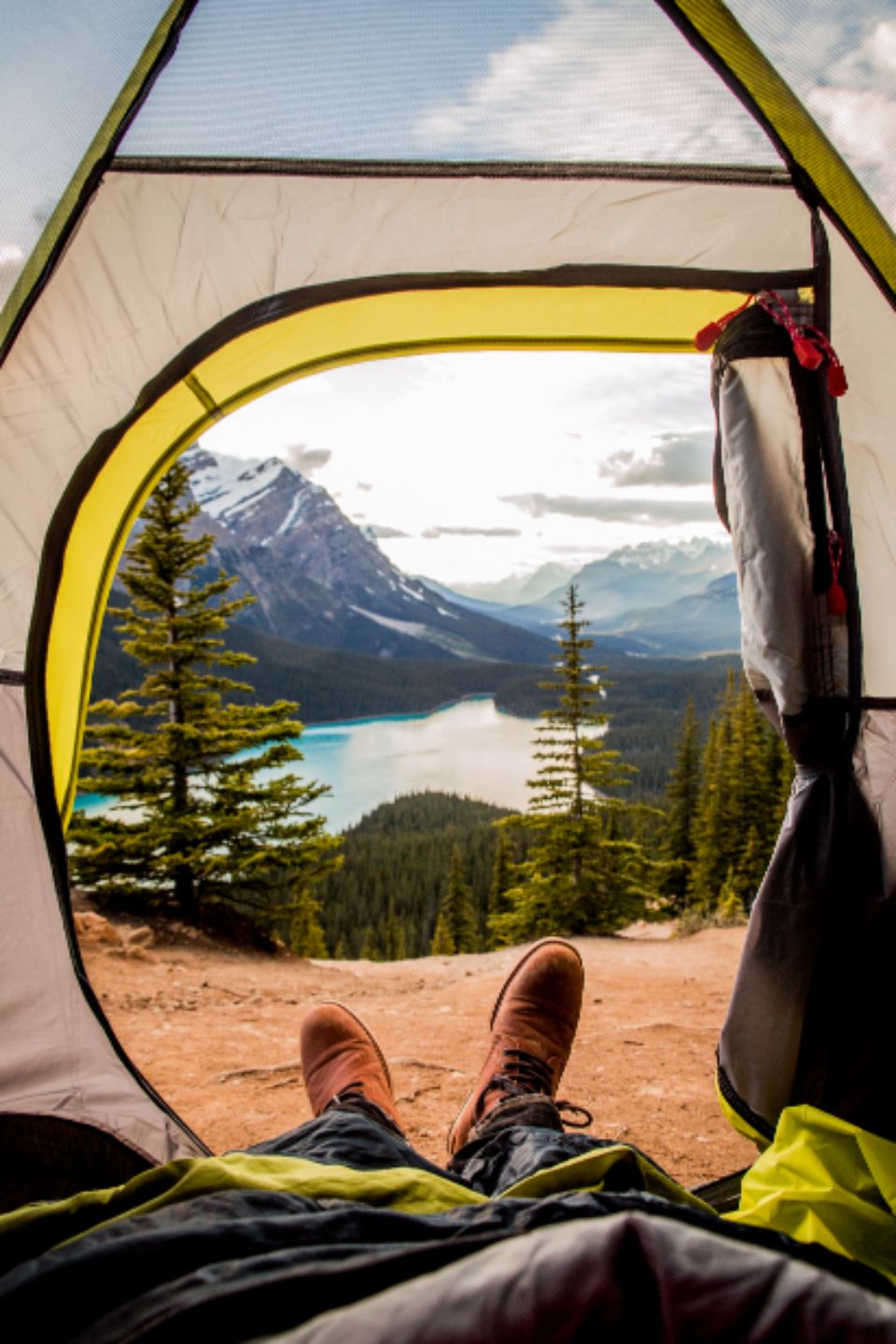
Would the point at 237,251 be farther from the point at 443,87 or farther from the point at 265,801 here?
the point at 265,801

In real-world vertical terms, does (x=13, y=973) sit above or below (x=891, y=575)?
below

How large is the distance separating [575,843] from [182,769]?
678 cm

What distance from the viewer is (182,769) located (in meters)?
11.0

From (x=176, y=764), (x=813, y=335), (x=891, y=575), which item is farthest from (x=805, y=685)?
(x=176, y=764)

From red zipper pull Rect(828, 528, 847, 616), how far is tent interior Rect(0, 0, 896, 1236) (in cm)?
4

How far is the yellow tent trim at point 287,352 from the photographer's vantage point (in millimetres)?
2078

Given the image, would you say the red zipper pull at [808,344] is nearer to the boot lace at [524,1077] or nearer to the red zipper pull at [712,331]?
the red zipper pull at [712,331]

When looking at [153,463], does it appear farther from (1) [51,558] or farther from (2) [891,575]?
(2) [891,575]

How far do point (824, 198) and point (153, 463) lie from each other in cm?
184

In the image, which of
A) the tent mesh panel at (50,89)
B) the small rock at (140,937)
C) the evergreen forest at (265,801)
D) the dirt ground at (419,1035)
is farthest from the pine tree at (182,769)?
the tent mesh panel at (50,89)

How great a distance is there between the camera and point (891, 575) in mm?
1873

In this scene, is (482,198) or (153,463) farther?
(153,463)

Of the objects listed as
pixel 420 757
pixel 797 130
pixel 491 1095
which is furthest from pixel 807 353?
pixel 420 757

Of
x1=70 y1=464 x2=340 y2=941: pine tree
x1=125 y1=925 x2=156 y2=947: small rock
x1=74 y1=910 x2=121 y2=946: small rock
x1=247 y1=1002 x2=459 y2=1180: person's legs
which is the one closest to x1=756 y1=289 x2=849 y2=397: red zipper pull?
x1=247 y1=1002 x2=459 y2=1180: person's legs
